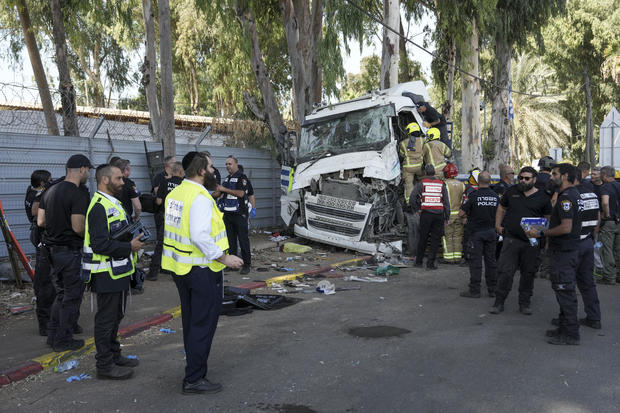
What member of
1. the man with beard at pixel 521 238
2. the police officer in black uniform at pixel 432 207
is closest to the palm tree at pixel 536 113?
the police officer in black uniform at pixel 432 207

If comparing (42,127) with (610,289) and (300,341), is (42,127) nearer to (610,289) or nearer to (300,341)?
(300,341)

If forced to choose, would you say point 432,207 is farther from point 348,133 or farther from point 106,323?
point 106,323

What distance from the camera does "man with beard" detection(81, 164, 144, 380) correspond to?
4676 mm

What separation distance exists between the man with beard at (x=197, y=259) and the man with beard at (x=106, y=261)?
54cm

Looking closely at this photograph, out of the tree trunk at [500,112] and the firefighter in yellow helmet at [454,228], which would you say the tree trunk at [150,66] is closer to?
the firefighter in yellow helmet at [454,228]

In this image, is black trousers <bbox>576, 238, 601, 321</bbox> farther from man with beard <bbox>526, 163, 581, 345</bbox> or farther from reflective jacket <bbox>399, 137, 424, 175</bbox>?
reflective jacket <bbox>399, 137, 424, 175</bbox>

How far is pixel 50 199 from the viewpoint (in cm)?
535

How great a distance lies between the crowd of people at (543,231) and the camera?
5.94m

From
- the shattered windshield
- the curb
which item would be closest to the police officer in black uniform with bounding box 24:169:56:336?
the curb

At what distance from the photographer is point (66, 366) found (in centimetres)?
518

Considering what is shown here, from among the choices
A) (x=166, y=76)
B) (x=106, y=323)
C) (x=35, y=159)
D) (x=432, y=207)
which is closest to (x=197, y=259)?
(x=106, y=323)

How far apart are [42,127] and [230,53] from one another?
17498 millimetres

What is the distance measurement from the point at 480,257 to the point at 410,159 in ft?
11.9

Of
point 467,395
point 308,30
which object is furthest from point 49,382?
point 308,30
